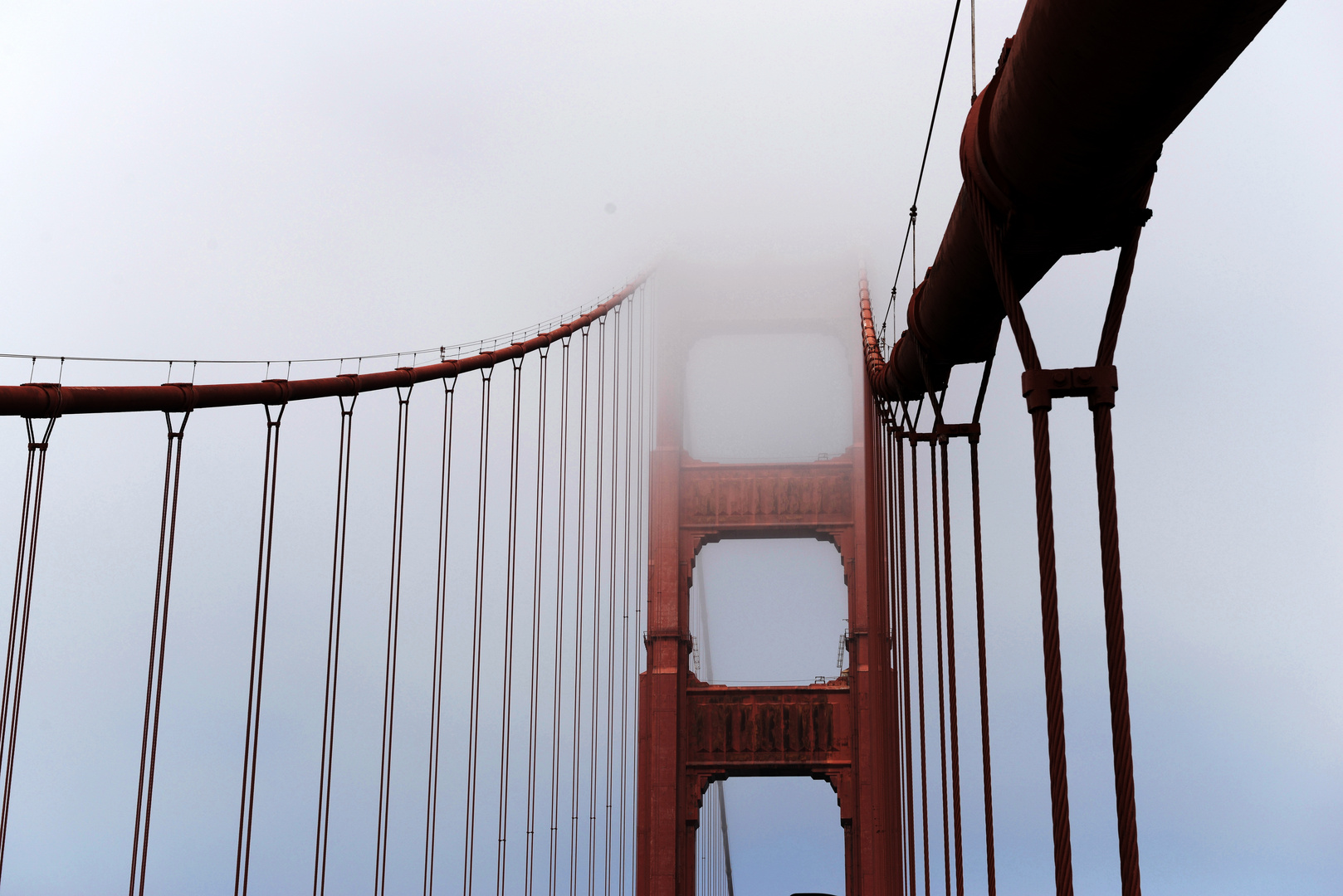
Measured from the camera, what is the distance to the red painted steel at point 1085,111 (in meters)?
2.23

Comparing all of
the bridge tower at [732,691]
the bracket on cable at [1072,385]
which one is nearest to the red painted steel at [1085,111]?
the bracket on cable at [1072,385]

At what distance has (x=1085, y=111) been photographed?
2594 millimetres

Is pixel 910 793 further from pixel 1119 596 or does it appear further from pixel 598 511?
pixel 598 511

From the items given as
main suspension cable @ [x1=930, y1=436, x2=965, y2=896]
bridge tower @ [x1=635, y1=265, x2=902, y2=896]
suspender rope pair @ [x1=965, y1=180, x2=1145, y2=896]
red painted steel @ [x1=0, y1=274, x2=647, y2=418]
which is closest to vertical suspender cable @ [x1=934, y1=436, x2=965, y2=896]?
main suspension cable @ [x1=930, y1=436, x2=965, y2=896]

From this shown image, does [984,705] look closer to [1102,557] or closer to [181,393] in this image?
[1102,557]

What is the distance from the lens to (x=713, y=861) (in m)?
27.0

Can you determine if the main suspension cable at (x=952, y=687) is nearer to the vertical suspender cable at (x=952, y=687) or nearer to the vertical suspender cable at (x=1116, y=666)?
the vertical suspender cable at (x=952, y=687)

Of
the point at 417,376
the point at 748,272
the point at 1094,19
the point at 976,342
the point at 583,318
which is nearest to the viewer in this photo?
the point at 1094,19

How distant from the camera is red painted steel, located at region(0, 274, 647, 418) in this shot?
4.94 metres

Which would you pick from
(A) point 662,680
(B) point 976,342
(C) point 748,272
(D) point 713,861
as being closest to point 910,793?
(B) point 976,342

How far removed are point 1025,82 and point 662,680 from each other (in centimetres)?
1460

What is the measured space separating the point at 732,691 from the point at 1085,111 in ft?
49.5

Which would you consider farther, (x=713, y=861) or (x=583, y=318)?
(x=713, y=861)

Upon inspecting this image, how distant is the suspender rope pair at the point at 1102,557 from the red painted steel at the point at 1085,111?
177mm
